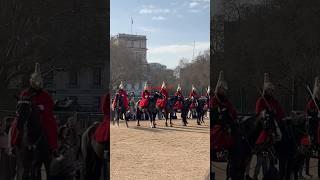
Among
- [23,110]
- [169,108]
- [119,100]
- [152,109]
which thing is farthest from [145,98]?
[23,110]

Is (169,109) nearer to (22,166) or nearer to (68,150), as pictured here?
(68,150)

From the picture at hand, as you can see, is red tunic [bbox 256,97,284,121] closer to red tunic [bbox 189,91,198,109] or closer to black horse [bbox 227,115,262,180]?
black horse [bbox 227,115,262,180]

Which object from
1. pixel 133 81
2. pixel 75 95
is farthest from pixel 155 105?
pixel 75 95

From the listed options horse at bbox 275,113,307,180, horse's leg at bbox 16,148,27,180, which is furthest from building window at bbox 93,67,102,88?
horse at bbox 275,113,307,180

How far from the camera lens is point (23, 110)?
17.4 ft

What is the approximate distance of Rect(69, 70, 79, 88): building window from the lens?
5.66 metres

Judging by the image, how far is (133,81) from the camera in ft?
84.1

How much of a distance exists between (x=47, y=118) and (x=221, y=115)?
6.57 feet

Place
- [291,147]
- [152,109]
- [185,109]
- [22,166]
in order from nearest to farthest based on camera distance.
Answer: [22,166] → [291,147] → [152,109] → [185,109]

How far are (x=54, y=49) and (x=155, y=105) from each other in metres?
15.3

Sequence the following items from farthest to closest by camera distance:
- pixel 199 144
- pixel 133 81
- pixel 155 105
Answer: pixel 133 81, pixel 155 105, pixel 199 144

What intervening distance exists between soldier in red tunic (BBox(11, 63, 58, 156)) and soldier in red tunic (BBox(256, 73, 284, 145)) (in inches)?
94.1

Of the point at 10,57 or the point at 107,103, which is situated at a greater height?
the point at 10,57

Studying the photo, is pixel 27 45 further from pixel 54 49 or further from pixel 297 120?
pixel 297 120
